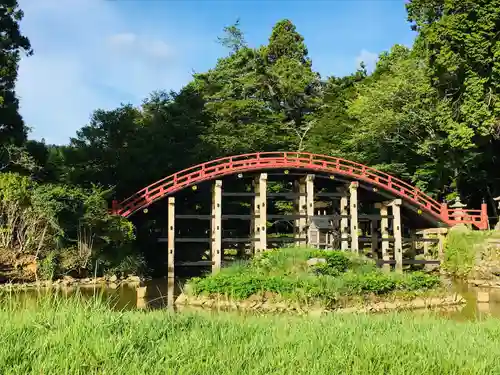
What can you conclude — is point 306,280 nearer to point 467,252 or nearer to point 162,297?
point 162,297

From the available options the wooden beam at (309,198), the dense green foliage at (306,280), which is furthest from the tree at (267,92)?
the dense green foliage at (306,280)

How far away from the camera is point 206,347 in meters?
5.61

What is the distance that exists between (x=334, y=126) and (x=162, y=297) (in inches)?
943

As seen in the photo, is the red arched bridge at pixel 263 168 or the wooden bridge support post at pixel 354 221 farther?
the wooden bridge support post at pixel 354 221

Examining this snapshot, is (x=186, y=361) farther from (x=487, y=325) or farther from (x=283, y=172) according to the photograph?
(x=283, y=172)

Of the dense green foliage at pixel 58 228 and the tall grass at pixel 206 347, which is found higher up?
the dense green foliage at pixel 58 228

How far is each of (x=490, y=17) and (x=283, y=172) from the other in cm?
1403

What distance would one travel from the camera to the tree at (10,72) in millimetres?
19297

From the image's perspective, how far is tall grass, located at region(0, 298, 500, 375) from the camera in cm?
498

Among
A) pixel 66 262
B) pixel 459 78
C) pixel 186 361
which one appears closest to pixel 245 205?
pixel 66 262

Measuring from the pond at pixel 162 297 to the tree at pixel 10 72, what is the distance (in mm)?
6508

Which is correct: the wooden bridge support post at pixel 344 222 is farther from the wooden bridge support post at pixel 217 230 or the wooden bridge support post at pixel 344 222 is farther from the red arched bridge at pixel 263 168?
the wooden bridge support post at pixel 217 230

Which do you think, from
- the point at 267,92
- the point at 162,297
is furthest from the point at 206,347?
the point at 267,92

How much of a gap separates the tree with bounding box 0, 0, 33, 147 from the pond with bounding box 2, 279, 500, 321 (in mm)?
6508
